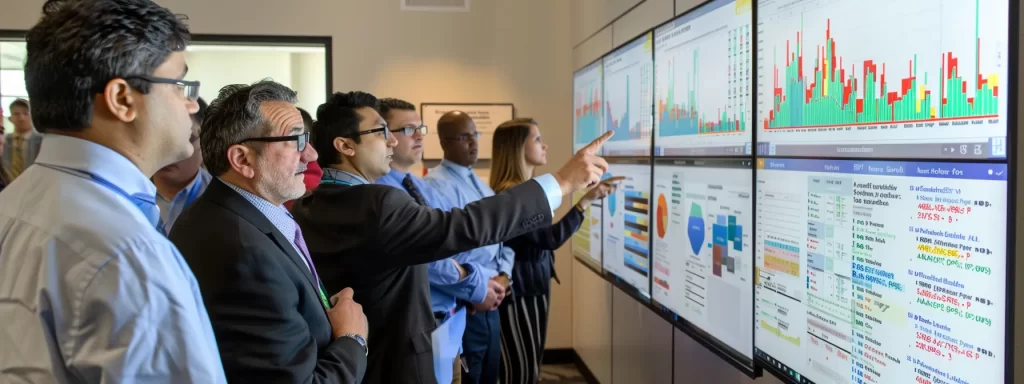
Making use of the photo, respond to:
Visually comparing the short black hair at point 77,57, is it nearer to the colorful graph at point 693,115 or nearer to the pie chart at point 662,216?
the colorful graph at point 693,115

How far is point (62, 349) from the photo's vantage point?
78 centimetres

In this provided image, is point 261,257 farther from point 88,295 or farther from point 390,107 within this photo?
point 390,107

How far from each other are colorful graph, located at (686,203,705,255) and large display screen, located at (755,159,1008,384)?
1.29 ft

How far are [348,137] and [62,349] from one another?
1.23 metres

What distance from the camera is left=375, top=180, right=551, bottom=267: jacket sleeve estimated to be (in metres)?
1.71

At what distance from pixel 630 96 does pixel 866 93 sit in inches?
63.8

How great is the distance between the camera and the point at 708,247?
7.32 feet

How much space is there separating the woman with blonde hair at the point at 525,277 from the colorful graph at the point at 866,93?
4.53ft

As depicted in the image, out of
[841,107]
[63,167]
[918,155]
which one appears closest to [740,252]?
[841,107]

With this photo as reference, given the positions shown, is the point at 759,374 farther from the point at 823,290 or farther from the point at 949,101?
the point at 949,101

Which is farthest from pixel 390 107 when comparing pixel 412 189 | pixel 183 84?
pixel 183 84

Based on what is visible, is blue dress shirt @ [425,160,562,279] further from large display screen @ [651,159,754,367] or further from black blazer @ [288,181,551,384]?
black blazer @ [288,181,551,384]

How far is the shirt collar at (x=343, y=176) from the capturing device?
191 centimetres

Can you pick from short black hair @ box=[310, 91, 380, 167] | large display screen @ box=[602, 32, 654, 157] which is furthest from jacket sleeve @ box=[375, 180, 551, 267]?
large display screen @ box=[602, 32, 654, 157]
